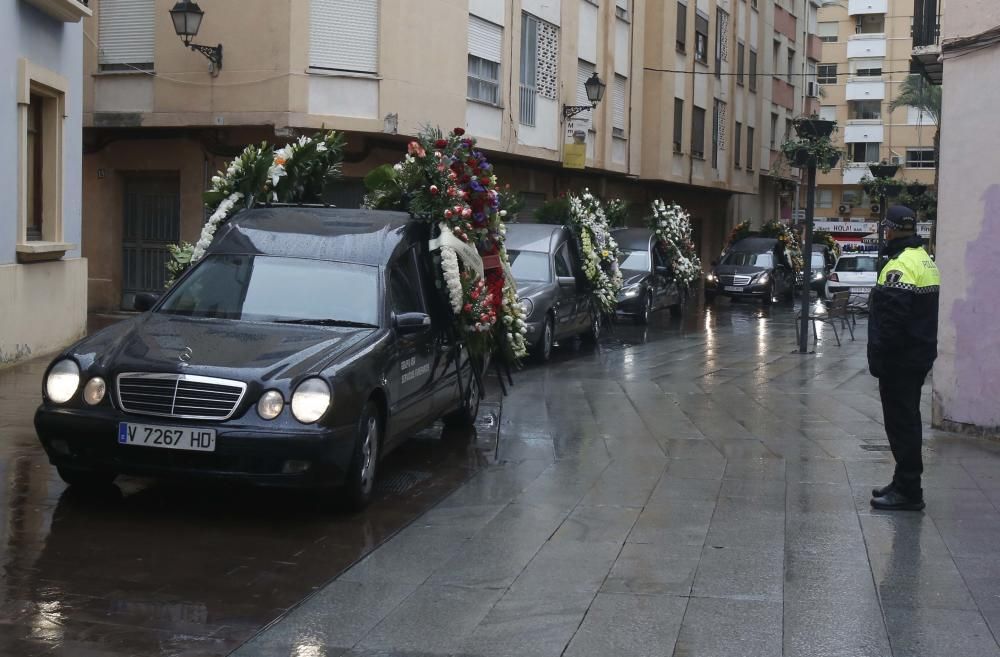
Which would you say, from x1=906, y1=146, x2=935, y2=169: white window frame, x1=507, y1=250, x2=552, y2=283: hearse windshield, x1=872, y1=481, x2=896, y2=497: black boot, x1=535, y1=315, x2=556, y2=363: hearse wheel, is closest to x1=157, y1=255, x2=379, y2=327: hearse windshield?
x1=872, y1=481, x2=896, y2=497: black boot

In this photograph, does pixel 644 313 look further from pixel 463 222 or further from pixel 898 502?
pixel 898 502

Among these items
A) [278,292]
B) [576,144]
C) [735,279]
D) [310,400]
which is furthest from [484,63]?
[310,400]

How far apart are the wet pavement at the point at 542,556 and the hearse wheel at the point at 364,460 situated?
0.42 ft

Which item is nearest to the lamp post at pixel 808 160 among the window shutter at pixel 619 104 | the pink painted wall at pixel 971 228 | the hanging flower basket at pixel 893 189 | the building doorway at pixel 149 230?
the pink painted wall at pixel 971 228

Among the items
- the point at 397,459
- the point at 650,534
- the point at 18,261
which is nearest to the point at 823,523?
the point at 650,534

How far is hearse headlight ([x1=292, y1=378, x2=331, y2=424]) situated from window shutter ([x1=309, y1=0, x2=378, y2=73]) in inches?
618

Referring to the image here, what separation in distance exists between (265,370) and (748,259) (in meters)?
30.0

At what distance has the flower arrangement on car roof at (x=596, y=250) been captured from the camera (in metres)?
19.9

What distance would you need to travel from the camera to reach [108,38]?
74.6ft

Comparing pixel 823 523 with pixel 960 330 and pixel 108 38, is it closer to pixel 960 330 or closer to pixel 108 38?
pixel 960 330

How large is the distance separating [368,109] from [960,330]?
1364cm

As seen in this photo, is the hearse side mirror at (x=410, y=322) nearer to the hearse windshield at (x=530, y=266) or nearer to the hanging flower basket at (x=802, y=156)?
the hearse windshield at (x=530, y=266)

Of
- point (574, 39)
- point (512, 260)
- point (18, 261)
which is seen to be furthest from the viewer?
point (574, 39)

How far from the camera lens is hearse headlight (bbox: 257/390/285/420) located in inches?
272
